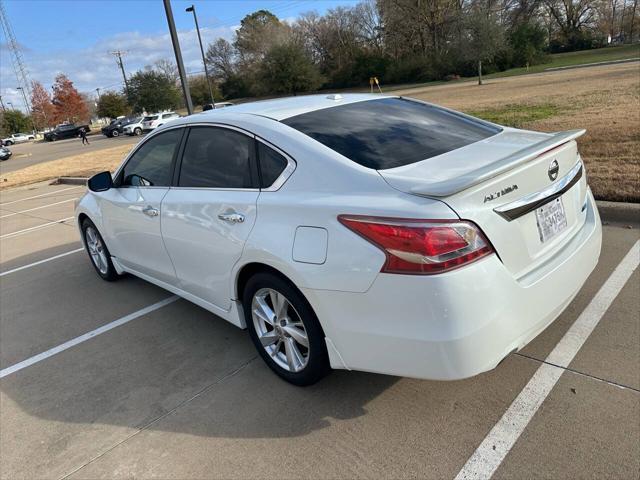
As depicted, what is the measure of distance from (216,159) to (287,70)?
58944 mm

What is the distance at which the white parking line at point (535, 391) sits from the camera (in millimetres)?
2309

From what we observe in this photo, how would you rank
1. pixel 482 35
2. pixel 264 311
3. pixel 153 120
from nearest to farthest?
pixel 264 311
pixel 482 35
pixel 153 120

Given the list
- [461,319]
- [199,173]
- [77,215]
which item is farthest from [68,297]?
Result: [461,319]

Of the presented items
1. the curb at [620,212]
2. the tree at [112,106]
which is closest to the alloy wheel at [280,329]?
the curb at [620,212]

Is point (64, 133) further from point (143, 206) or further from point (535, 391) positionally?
point (535, 391)

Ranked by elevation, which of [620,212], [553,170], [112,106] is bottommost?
[620,212]

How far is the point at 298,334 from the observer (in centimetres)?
284

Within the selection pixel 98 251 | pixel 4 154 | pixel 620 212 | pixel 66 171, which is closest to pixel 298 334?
pixel 98 251

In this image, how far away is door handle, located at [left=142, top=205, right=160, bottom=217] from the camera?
3781 mm

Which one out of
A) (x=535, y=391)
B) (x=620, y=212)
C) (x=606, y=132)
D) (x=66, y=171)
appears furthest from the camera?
(x=66, y=171)

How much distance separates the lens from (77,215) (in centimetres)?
551

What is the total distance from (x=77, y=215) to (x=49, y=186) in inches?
464

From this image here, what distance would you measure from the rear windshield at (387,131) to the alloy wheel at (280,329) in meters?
0.93

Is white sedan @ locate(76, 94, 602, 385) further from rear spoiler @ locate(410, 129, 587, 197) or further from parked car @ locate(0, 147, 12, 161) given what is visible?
parked car @ locate(0, 147, 12, 161)
